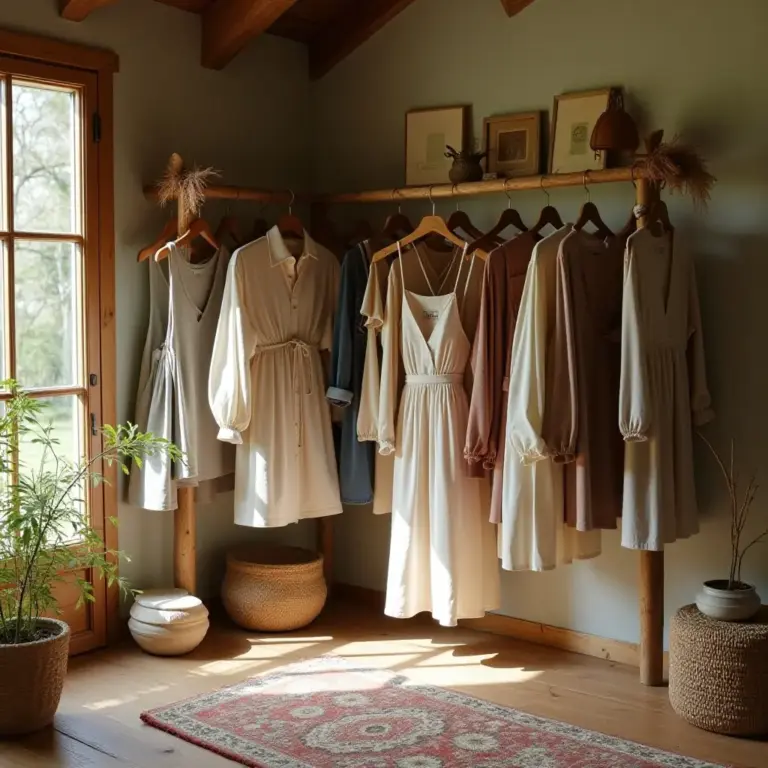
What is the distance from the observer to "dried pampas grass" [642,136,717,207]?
3.39m

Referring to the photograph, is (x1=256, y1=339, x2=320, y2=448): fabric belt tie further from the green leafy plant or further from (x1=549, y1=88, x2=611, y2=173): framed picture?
(x1=549, y1=88, x2=611, y2=173): framed picture

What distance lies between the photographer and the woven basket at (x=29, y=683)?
A: 3146 mm

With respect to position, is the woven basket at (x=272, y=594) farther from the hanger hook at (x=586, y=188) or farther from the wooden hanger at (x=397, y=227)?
the hanger hook at (x=586, y=188)

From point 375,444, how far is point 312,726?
1246 mm

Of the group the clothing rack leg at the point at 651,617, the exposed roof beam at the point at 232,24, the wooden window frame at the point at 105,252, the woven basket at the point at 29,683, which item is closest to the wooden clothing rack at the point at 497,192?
the clothing rack leg at the point at 651,617

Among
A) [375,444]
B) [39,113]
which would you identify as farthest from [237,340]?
[39,113]

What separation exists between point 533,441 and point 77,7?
6.89ft

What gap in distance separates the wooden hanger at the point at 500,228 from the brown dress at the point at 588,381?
33cm

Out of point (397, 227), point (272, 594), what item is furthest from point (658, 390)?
point (272, 594)

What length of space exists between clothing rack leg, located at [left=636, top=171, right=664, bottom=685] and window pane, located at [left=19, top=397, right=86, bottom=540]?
→ 6.15 feet

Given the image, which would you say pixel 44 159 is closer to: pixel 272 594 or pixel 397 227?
pixel 397 227

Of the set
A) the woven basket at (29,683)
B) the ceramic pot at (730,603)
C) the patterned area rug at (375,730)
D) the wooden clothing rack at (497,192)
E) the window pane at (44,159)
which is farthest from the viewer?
the window pane at (44,159)

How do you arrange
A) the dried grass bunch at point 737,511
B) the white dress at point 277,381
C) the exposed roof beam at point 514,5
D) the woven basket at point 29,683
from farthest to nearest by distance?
the exposed roof beam at point 514,5 → the white dress at point 277,381 → the dried grass bunch at point 737,511 → the woven basket at point 29,683

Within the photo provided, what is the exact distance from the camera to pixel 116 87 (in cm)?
398
